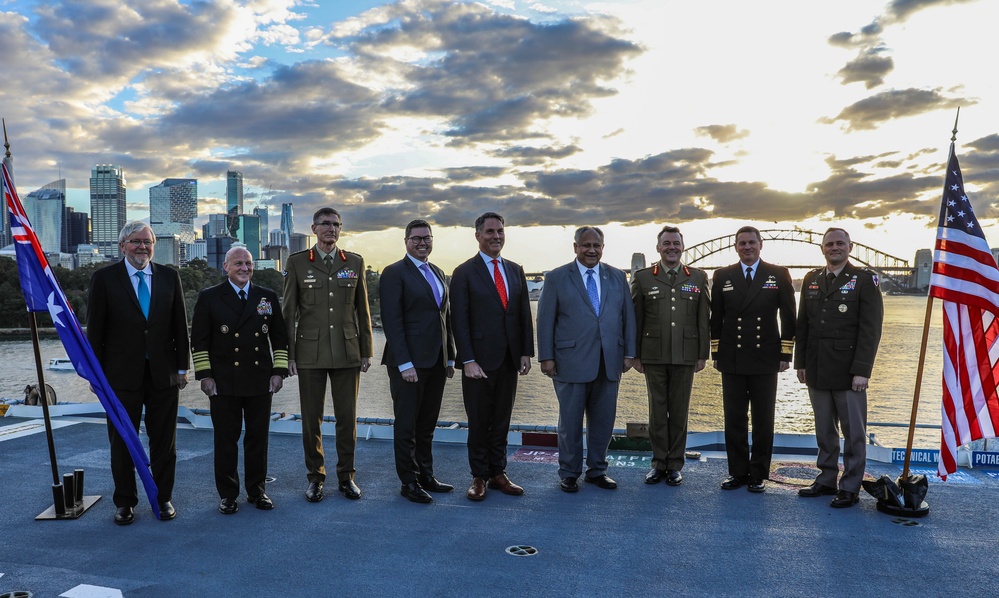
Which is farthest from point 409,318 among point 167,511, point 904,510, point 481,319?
point 904,510

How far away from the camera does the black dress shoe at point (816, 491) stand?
170 inches

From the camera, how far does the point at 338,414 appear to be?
4.50m

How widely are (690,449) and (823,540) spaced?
216 centimetres

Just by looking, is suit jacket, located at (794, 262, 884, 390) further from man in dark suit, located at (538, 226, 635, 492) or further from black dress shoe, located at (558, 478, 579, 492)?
black dress shoe, located at (558, 478, 579, 492)

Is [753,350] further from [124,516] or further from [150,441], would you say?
[124,516]

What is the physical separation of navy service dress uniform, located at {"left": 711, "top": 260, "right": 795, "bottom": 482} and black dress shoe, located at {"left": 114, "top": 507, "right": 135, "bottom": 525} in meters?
3.59

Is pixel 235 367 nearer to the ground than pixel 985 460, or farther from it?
farther from it

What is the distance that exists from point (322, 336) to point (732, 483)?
2786 mm

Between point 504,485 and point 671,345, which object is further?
point 671,345

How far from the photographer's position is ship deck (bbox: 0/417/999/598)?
9.86ft

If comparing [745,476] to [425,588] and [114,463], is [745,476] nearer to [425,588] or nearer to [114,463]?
[425,588]

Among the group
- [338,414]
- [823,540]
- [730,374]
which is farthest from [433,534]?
[730,374]

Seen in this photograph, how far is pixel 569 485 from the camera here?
446cm

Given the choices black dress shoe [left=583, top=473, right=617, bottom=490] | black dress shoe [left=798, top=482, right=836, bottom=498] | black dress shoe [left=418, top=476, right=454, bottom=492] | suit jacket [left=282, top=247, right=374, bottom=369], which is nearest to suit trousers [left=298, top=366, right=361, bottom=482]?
suit jacket [left=282, top=247, right=374, bottom=369]
